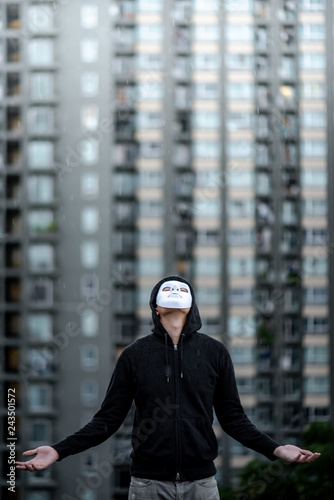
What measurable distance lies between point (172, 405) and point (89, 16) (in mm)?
4244

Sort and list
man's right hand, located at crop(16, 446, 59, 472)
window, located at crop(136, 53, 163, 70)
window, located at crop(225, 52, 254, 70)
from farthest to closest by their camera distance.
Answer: window, located at crop(225, 52, 254, 70) → window, located at crop(136, 53, 163, 70) → man's right hand, located at crop(16, 446, 59, 472)

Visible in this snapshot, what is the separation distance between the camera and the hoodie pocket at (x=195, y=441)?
1305 mm

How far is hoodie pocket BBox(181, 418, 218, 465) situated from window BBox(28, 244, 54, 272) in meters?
3.77

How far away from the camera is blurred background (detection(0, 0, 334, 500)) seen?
4977mm

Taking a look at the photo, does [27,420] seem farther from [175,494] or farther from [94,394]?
[175,494]

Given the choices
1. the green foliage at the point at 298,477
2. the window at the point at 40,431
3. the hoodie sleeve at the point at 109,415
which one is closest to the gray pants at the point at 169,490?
the hoodie sleeve at the point at 109,415

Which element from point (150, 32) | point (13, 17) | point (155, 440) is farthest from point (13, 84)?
point (155, 440)

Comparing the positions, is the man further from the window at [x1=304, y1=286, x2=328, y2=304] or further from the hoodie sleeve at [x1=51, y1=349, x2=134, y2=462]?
the window at [x1=304, y1=286, x2=328, y2=304]

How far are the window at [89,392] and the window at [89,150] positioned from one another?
4.87 feet

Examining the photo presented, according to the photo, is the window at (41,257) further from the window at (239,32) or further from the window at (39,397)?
the window at (239,32)

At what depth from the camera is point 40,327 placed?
500 centimetres

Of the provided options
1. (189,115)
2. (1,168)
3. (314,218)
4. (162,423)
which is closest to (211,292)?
(314,218)

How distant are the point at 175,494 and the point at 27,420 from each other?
389 cm

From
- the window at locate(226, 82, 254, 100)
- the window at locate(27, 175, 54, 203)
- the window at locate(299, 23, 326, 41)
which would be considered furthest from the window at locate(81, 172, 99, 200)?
the window at locate(299, 23, 326, 41)
